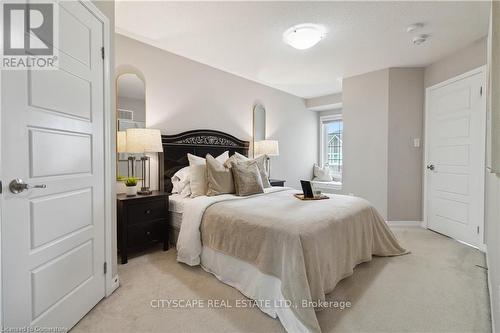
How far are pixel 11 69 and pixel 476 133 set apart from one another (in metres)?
4.32

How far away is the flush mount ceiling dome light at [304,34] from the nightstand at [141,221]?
2.28 m

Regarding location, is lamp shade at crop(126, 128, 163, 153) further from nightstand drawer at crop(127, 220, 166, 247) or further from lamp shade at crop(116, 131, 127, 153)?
nightstand drawer at crop(127, 220, 166, 247)

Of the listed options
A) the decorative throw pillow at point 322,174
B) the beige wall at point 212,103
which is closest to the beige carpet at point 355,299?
the beige wall at point 212,103

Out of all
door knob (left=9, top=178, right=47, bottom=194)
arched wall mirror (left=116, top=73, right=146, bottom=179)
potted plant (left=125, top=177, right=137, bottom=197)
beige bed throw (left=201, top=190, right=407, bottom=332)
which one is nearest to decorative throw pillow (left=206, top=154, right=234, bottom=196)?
beige bed throw (left=201, top=190, right=407, bottom=332)

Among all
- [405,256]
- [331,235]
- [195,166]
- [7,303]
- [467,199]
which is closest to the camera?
[7,303]

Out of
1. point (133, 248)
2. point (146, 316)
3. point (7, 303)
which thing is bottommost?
point (146, 316)

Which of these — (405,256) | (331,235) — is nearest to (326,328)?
(331,235)

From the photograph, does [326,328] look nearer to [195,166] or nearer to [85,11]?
[195,166]

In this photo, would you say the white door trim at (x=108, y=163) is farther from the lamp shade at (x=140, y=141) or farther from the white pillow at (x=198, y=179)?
the white pillow at (x=198, y=179)

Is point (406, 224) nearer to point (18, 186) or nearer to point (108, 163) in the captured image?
point (108, 163)

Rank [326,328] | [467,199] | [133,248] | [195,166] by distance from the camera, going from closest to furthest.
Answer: [326,328] < [133,248] < [195,166] < [467,199]

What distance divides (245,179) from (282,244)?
4.06ft

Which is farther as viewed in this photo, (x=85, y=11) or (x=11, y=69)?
(x=85, y=11)

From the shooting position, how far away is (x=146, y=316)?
5.45ft
